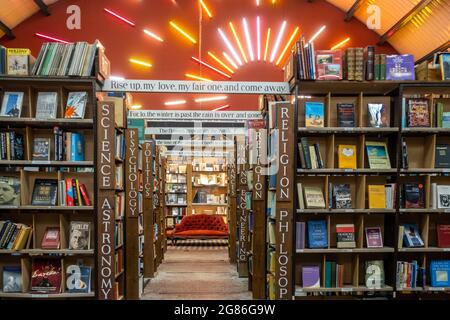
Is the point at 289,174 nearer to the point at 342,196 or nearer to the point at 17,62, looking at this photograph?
the point at 342,196

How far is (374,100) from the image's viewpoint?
4609mm

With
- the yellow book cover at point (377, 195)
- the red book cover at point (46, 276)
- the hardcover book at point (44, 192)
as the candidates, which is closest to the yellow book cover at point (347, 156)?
the yellow book cover at point (377, 195)

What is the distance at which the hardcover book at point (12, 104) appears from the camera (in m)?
4.25

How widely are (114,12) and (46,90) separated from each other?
7.37m

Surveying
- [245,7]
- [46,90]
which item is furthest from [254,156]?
[245,7]

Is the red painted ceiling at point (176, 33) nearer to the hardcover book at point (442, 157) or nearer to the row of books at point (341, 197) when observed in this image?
the hardcover book at point (442, 157)

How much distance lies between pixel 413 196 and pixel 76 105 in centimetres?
381

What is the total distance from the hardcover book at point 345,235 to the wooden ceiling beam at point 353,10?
25.9 feet

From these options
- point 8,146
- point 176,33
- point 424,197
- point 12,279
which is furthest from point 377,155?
point 176,33

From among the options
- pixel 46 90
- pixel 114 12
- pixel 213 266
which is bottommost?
pixel 213 266

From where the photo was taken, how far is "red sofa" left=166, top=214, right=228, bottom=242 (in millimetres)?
12289

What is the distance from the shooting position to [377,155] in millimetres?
4547

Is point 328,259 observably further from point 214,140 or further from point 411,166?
point 214,140

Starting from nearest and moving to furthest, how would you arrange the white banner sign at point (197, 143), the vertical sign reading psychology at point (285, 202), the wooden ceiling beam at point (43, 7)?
1. the vertical sign reading psychology at point (285, 202)
2. the wooden ceiling beam at point (43, 7)
3. the white banner sign at point (197, 143)
